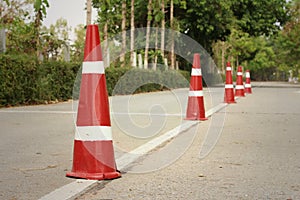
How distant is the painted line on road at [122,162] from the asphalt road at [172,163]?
3.3 inches

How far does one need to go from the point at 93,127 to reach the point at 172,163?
3.51ft

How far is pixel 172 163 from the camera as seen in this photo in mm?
5605

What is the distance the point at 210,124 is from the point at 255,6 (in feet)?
111

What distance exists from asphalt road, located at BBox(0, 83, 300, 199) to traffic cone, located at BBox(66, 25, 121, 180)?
0.17 metres

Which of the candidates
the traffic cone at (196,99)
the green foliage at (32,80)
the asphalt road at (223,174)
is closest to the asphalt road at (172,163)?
the asphalt road at (223,174)

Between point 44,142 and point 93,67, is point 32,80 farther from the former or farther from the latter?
point 93,67

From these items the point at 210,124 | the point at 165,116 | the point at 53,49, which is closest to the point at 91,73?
the point at 210,124

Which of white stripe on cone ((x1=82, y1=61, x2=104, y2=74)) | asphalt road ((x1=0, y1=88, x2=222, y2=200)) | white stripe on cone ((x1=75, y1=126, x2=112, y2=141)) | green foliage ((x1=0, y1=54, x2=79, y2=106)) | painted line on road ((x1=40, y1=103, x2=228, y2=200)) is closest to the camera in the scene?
painted line on road ((x1=40, y1=103, x2=228, y2=200))

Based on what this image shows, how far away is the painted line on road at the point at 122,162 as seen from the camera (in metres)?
4.08

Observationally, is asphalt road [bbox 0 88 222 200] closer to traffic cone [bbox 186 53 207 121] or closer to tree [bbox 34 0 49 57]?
traffic cone [bbox 186 53 207 121]

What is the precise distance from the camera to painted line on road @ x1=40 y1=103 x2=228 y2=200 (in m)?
4.08

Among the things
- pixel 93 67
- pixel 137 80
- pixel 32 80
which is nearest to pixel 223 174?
pixel 93 67

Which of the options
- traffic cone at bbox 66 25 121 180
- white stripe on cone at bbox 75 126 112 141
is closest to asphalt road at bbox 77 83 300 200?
traffic cone at bbox 66 25 121 180

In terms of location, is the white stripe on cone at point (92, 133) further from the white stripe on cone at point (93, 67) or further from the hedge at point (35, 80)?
the hedge at point (35, 80)
